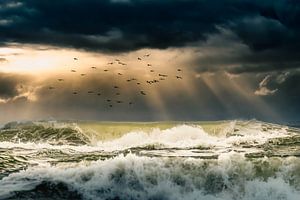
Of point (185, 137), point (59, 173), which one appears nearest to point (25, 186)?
point (59, 173)

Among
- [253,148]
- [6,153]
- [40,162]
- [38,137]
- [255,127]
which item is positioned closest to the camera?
[40,162]

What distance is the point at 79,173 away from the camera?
2745cm

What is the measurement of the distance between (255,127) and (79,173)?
23.6 metres

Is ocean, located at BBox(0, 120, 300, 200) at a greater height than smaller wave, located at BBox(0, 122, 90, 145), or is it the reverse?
smaller wave, located at BBox(0, 122, 90, 145)

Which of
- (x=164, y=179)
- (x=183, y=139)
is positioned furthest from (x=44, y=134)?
(x=164, y=179)

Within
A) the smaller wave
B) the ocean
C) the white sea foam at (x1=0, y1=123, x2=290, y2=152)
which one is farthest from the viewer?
the smaller wave

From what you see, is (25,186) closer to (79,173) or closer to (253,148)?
(79,173)

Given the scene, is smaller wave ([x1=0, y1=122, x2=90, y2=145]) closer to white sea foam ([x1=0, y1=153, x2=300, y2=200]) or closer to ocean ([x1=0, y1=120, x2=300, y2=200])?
ocean ([x1=0, y1=120, x2=300, y2=200])

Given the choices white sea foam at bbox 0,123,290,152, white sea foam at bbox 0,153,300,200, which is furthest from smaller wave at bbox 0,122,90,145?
white sea foam at bbox 0,153,300,200

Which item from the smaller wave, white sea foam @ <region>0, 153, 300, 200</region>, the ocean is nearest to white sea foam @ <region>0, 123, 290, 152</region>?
the smaller wave

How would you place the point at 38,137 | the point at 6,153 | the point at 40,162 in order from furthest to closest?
the point at 38,137 → the point at 6,153 → the point at 40,162

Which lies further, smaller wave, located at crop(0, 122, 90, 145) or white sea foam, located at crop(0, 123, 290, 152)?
smaller wave, located at crop(0, 122, 90, 145)

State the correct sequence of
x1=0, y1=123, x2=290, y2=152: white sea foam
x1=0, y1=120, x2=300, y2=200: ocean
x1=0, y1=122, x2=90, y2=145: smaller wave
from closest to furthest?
x1=0, y1=120, x2=300, y2=200: ocean < x1=0, y1=123, x2=290, y2=152: white sea foam < x1=0, y1=122, x2=90, y2=145: smaller wave

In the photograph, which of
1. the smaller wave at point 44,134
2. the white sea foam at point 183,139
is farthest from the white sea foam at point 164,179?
the smaller wave at point 44,134
